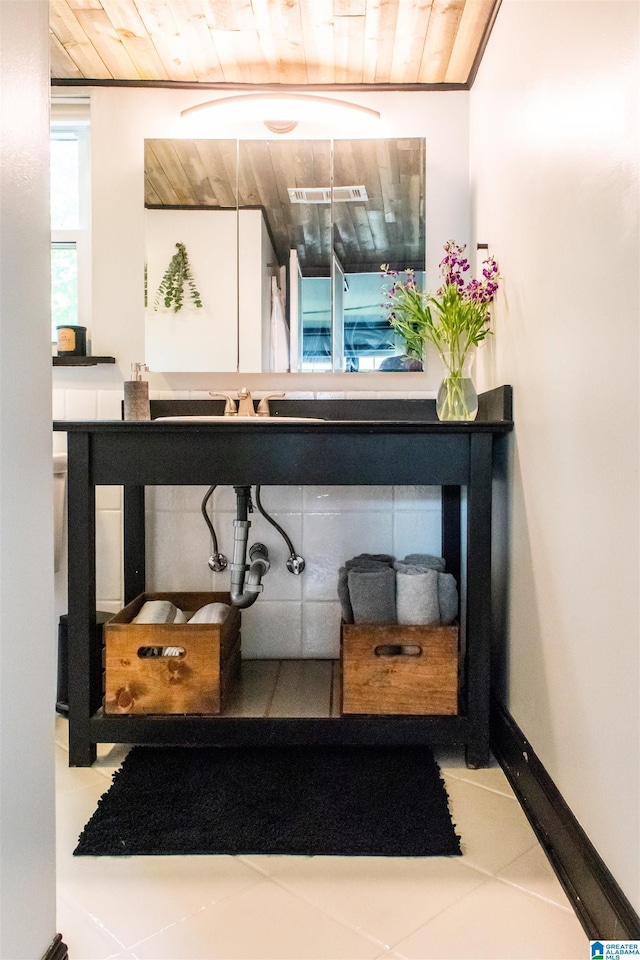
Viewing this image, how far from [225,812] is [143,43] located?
1947mm

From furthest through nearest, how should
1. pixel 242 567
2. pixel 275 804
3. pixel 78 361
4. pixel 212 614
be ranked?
pixel 78 361
pixel 242 567
pixel 212 614
pixel 275 804

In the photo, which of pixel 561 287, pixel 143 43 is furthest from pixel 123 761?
pixel 143 43

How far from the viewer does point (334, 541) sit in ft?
6.79

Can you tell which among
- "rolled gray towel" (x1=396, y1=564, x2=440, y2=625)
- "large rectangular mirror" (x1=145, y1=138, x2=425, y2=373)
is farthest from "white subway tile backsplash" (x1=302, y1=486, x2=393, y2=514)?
"rolled gray towel" (x1=396, y1=564, x2=440, y2=625)

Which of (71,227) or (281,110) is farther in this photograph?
→ (71,227)

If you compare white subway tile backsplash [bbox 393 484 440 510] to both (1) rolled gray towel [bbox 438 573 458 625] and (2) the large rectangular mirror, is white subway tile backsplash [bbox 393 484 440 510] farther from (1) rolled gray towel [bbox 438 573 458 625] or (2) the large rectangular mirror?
(1) rolled gray towel [bbox 438 573 458 625]

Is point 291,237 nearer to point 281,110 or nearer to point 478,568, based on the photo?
point 281,110

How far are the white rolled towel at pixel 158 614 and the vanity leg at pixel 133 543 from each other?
234mm

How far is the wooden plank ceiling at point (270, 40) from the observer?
167cm

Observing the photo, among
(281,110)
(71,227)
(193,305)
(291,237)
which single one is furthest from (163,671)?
(281,110)

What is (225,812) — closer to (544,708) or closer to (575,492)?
(544,708)

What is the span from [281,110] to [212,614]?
1464mm

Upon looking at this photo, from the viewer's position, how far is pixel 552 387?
1.21 meters

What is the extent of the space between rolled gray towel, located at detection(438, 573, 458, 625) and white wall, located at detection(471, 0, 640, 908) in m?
0.14
